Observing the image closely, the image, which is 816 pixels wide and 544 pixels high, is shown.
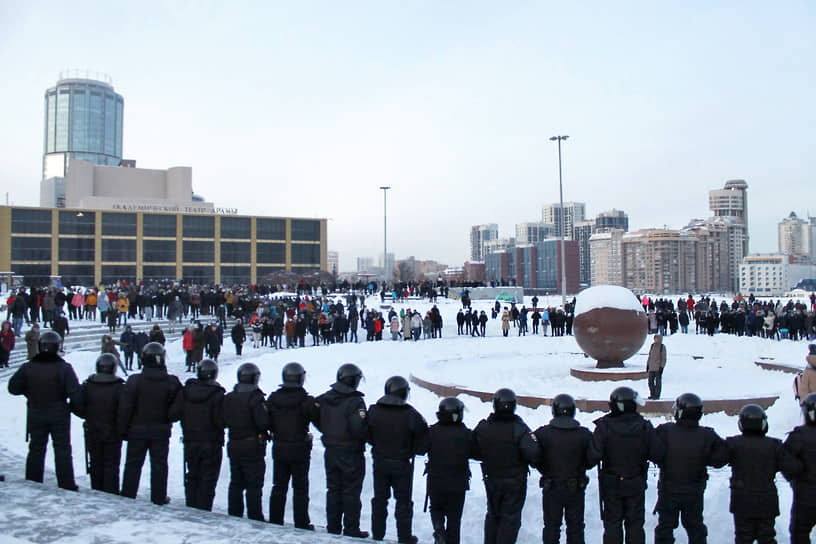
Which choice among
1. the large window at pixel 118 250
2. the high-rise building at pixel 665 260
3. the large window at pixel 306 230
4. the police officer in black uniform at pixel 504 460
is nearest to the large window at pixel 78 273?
the large window at pixel 118 250

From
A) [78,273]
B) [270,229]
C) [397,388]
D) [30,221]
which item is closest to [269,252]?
[270,229]

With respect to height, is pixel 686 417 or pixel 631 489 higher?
→ pixel 686 417

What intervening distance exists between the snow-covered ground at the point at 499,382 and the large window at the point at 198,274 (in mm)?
54072

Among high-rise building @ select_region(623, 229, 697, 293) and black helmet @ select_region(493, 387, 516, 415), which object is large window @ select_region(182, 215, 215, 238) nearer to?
black helmet @ select_region(493, 387, 516, 415)

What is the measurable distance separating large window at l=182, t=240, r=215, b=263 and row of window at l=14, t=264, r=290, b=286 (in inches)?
37.9

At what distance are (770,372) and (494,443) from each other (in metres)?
13.0

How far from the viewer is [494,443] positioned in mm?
5910

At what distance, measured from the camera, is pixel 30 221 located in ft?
239

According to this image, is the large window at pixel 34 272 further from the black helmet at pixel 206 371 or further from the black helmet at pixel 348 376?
the black helmet at pixel 348 376

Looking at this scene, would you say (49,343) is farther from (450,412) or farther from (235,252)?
(235,252)

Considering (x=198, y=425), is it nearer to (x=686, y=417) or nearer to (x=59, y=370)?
(x=59, y=370)

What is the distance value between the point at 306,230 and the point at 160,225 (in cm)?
1733

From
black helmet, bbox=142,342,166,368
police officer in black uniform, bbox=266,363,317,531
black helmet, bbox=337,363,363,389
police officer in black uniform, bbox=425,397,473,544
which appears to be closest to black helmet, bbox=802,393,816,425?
police officer in black uniform, bbox=425,397,473,544

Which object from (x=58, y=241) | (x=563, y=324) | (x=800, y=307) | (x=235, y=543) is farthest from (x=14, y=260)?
(x=235, y=543)
